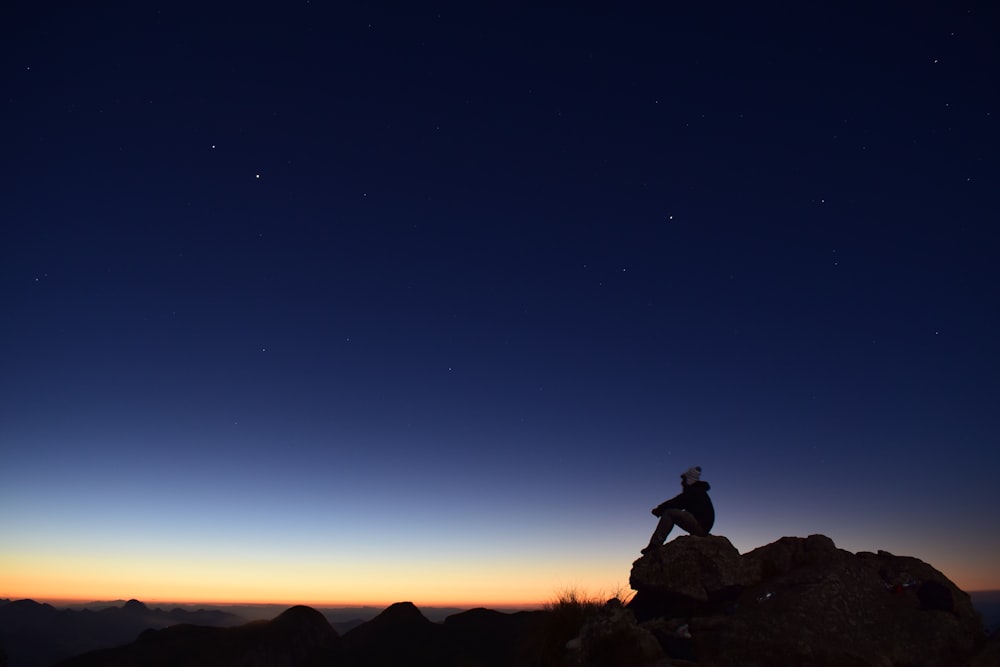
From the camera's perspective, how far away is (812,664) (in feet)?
37.3

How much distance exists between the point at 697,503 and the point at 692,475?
2.61ft

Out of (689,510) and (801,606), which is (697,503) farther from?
(801,606)

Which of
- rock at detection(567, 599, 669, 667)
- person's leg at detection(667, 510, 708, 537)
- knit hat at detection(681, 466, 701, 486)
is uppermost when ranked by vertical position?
knit hat at detection(681, 466, 701, 486)

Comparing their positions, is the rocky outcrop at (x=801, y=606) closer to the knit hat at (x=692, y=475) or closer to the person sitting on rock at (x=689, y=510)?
the person sitting on rock at (x=689, y=510)

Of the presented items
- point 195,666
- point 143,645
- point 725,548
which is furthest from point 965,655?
point 143,645

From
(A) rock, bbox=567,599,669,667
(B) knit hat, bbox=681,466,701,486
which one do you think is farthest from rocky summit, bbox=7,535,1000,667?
(B) knit hat, bbox=681,466,701,486

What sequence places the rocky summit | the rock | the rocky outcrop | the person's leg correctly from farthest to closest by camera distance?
1. the person's leg
2. the rocky outcrop
3. the rocky summit
4. the rock

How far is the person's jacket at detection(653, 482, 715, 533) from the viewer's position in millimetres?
16641

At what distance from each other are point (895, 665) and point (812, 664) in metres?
1.97

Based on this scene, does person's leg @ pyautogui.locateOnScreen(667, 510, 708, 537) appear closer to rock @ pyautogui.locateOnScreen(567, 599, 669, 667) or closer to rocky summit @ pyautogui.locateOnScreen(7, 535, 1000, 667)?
rocky summit @ pyautogui.locateOnScreen(7, 535, 1000, 667)

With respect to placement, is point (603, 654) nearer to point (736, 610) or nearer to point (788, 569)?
point (736, 610)

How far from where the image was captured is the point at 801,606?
12.8 m

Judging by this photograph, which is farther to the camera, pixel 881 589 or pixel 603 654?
pixel 881 589

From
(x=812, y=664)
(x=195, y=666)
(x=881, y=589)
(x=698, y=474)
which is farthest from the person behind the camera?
(x=195, y=666)
